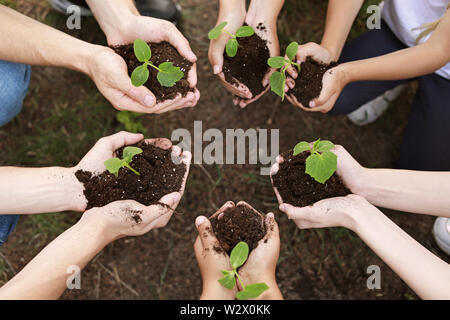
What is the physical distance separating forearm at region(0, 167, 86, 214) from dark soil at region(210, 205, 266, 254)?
607mm

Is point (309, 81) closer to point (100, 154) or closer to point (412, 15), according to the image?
point (412, 15)

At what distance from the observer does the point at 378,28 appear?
1.95 m

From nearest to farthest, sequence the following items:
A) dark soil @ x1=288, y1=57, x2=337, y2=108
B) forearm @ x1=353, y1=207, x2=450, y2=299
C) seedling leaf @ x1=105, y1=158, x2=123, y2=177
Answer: forearm @ x1=353, y1=207, x2=450, y2=299 → seedling leaf @ x1=105, y1=158, x2=123, y2=177 → dark soil @ x1=288, y1=57, x2=337, y2=108

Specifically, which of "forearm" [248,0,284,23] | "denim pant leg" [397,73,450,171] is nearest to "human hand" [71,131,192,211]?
"forearm" [248,0,284,23]

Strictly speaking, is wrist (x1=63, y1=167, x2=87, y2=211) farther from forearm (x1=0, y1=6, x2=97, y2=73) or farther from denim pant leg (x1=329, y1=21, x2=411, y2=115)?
denim pant leg (x1=329, y1=21, x2=411, y2=115)

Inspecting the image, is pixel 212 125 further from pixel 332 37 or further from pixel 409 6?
pixel 409 6

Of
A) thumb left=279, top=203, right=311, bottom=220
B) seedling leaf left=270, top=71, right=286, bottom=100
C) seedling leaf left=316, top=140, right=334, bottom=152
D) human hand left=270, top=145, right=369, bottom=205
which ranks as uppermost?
seedling leaf left=270, top=71, right=286, bottom=100

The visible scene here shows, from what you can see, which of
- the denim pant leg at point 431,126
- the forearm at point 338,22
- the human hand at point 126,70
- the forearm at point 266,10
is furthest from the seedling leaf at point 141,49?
the denim pant leg at point 431,126

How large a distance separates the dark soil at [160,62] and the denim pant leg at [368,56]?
0.81 meters

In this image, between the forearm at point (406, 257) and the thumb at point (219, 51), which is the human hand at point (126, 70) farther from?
the forearm at point (406, 257)

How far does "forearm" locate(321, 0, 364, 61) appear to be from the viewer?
70.3 inches

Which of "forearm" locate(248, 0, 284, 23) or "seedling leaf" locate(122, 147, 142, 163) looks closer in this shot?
"seedling leaf" locate(122, 147, 142, 163)

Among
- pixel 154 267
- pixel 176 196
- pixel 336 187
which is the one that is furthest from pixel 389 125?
pixel 154 267

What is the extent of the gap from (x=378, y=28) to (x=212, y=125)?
1.03 m
